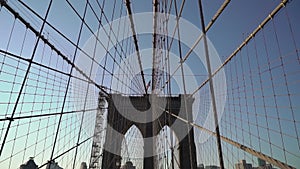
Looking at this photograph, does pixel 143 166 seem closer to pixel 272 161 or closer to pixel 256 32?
pixel 256 32

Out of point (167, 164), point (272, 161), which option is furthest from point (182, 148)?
point (272, 161)

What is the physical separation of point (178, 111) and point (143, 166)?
3.88 m

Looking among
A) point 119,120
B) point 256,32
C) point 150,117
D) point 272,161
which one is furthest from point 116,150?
point 272,161

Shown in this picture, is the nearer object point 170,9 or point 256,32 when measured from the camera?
point 256,32

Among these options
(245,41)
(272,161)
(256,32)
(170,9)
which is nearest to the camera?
(272,161)

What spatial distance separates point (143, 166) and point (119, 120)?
10.6 feet

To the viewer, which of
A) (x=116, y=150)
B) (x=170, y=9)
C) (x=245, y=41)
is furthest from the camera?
(x=116, y=150)

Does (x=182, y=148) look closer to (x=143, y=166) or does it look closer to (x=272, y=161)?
(x=143, y=166)

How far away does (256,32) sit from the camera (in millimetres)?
2748

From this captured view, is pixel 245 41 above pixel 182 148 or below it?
above

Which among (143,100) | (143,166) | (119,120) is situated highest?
(143,100)

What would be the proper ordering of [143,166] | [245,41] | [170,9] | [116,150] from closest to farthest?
[245,41]
[170,9]
[143,166]
[116,150]

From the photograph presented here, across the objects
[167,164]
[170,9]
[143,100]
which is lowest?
[167,164]

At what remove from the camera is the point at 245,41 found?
3.13 meters
